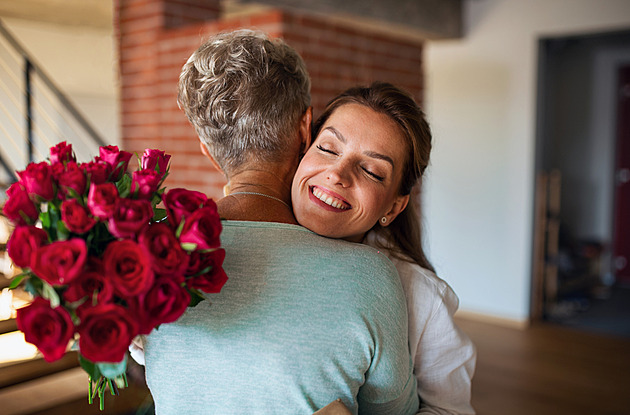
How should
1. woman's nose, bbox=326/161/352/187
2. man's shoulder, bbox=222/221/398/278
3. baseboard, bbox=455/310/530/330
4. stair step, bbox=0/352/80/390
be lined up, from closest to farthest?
man's shoulder, bbox=222/221/398/278 → woman's nose, bbox=326/161/352/187 → stair step, bbox=0/352/80/390 → baseboard, bbox=455/310/530/330

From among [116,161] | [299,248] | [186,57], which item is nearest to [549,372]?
[186,57]

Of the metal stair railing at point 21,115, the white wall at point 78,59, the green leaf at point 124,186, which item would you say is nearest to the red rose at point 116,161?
the green leaf at point 124,186

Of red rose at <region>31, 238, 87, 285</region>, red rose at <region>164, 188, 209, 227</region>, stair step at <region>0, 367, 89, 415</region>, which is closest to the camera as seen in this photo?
red rose at <region>31, 238, 87, 285</region>

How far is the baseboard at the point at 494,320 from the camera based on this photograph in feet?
17.7

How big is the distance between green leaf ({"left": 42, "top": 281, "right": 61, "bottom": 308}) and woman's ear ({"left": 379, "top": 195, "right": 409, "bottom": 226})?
→ 0.73m

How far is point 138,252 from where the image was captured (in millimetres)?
799

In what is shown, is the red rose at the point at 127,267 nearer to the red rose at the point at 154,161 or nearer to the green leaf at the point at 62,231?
the green leaf at the point at 62,231

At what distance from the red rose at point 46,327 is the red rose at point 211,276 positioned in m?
0.18

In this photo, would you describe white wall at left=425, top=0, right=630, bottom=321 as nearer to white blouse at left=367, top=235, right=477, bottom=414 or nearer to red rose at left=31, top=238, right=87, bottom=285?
white blouse at left=367, top=235, right=477, bottom=414

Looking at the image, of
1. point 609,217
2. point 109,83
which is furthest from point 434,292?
point 109,83

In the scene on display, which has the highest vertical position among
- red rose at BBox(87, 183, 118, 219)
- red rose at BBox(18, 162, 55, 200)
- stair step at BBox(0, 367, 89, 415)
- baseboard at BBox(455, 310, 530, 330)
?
red rose at BBox(18, 162, 55, 200)

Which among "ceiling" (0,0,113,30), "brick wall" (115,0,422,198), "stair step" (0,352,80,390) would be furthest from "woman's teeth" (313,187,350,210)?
"ceiling" (0,0,113,30)

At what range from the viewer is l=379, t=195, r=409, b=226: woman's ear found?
132 cm

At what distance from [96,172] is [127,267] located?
0.17 metres
